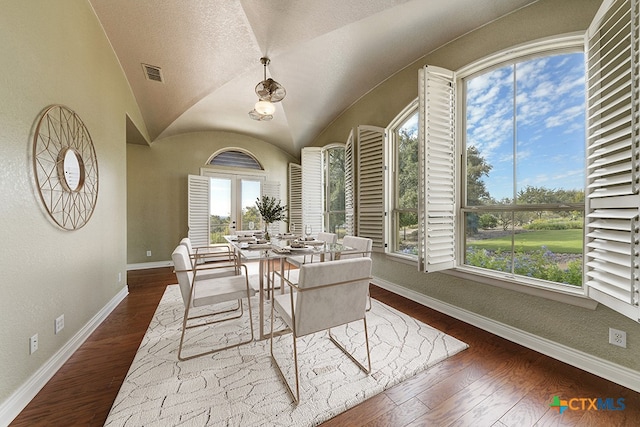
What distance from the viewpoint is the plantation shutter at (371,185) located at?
359 cm

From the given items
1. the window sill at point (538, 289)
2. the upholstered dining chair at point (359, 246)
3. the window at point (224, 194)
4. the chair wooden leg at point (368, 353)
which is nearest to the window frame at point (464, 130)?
the window sill at point (538, 289)

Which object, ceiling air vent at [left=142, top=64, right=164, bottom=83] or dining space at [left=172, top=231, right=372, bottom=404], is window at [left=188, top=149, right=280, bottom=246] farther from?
dining space at [left=172, top=231, right=372, bottom=404]

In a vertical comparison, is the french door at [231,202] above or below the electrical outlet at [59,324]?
above

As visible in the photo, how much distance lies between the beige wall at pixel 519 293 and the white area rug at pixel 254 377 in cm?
56

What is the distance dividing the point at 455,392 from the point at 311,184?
4183 millimetres

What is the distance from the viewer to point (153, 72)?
3156 millimetres

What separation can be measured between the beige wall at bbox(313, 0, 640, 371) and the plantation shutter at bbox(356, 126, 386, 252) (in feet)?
1.28

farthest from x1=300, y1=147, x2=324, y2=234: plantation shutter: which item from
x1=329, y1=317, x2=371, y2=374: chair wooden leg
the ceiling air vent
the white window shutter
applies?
x1=329, y1=317, x2=371, y2=374: chair wooden leg

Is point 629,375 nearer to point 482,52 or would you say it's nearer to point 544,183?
point 544,183

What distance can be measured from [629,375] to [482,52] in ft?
9.34

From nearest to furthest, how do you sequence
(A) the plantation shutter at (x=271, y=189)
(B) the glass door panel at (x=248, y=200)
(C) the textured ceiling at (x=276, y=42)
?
(C) the textured ceiling at (x=276, y=42), (B) the glass door panel at (x=248, y=200), (A) the plantation shutter at (x=271, y=189)

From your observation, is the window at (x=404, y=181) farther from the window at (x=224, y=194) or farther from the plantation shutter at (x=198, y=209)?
the plantation shutter at (x=198, y=209)

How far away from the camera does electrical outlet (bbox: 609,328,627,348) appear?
5.36ft

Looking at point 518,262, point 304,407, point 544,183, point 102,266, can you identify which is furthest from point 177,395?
point 544,183
